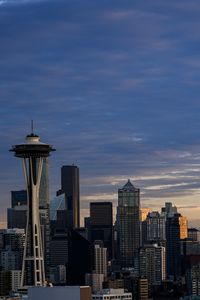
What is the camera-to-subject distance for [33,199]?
459ft

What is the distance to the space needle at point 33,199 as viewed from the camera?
139750mm

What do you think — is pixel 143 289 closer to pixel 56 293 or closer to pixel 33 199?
pixel 33 199

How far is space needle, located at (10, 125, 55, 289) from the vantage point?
139750 millimetres

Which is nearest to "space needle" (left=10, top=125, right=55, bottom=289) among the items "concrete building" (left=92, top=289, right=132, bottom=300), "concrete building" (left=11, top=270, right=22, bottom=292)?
"concrete building" (left=92, top=289, right=132, bottom=300)

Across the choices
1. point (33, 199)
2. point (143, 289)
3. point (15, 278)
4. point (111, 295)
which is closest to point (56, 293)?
point (33, 199)

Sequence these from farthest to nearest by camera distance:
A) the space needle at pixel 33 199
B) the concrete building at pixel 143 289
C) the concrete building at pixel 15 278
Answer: the concrete building at pixel 143 289 → the concrete building at pixel 15 278 → the space needle at pixel 33 199

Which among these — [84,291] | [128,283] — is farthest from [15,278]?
[84,291]

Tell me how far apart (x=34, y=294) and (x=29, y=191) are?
87.3 metres

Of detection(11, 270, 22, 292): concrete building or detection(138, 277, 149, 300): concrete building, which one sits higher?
detection(11, 270, 22, 292): concrete building

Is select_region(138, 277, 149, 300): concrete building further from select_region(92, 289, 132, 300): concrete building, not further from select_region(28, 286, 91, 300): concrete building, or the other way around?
select_region(28, 286, 91, 300): concrete building

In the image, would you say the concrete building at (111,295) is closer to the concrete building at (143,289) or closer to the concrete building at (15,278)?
the concrete building at (143,289)

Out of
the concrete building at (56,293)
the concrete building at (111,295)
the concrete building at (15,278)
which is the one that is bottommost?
the concrete building at (111,295)

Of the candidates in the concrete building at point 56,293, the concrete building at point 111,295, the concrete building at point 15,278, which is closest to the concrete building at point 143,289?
the concrete building at point 15,278

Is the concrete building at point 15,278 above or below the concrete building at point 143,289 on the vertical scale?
above
